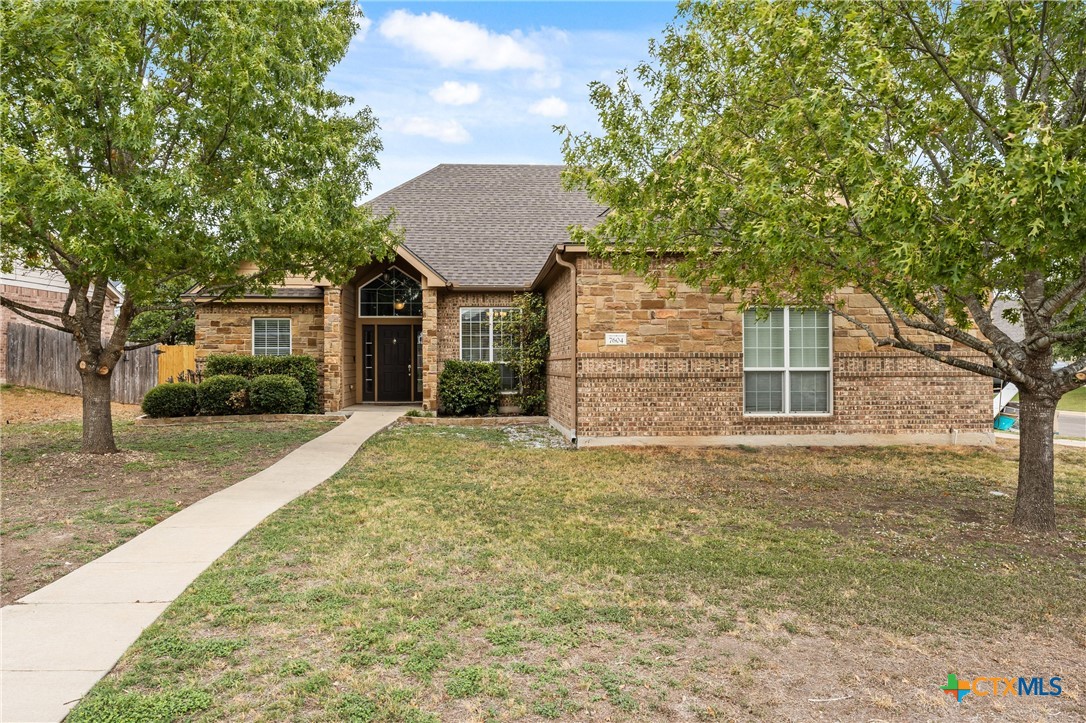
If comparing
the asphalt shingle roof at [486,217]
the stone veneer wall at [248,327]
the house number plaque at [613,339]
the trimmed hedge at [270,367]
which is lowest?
the trimmed hedge at [270,367]

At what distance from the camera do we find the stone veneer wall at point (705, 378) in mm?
11711

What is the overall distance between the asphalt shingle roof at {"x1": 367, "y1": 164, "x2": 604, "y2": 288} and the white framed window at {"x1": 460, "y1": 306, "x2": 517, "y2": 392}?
79 centimetres

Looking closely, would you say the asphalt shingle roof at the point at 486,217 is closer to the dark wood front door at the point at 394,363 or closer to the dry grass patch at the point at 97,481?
the dark wood front door at the point at 394,363

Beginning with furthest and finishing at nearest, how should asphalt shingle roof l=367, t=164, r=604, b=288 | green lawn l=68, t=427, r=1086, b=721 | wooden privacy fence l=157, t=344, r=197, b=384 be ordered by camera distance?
wooden privacy fence l=157, t=344, r=197, b=384, asphalt shingle roof l=367, t=164, r=604, b=288, green lawn l=68, t=427, r=1086, b=721

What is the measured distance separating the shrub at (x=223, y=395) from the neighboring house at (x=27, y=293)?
5.03m

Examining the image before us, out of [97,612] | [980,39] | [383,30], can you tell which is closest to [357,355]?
[383,30]

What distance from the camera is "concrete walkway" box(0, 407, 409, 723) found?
10.6ft

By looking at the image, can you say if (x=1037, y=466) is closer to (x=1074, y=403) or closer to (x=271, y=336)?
(x=271, y=336)

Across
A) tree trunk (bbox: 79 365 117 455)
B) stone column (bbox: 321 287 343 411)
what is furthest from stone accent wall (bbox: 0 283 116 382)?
tree trunk (bbox: 79 365 117 455)

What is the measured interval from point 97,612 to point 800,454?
10.3 m

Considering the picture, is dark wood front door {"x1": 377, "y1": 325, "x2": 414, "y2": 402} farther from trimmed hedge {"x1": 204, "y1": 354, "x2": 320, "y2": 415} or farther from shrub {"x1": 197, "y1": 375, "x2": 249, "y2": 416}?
shrub {"x1": 197, "y1": 375, "x2": 249, "y2": 416}

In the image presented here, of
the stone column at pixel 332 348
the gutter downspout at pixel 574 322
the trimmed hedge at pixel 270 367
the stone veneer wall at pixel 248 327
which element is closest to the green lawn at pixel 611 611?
the gutter downspout at pixel 574 322

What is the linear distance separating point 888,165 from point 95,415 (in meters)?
11.0

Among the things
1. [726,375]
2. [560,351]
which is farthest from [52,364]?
[726,375]
